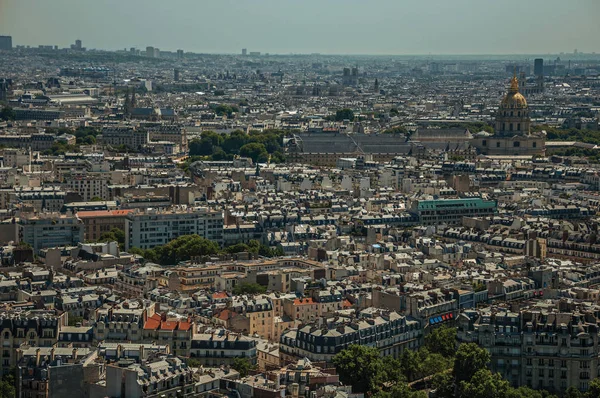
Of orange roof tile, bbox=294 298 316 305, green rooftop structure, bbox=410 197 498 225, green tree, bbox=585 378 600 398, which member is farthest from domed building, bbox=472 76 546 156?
green tree, bbox=585 378 600 398

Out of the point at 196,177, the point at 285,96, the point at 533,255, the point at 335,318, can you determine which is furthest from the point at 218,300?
the point at 285,96

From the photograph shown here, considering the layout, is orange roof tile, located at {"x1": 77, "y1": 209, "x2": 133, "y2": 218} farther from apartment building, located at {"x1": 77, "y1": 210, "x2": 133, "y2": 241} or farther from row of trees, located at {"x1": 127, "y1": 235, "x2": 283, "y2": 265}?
row of trees, located at {"x1": 127, "y1": 235, "x2": 283, "y2": 265}

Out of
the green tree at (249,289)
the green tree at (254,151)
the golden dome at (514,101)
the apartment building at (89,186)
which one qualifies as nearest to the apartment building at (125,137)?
the green tree at (254,151)

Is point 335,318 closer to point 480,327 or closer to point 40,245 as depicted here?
point 480,327

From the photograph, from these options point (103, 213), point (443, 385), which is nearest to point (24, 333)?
point (443, 385)

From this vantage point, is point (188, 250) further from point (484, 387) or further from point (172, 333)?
point (484, 387)
